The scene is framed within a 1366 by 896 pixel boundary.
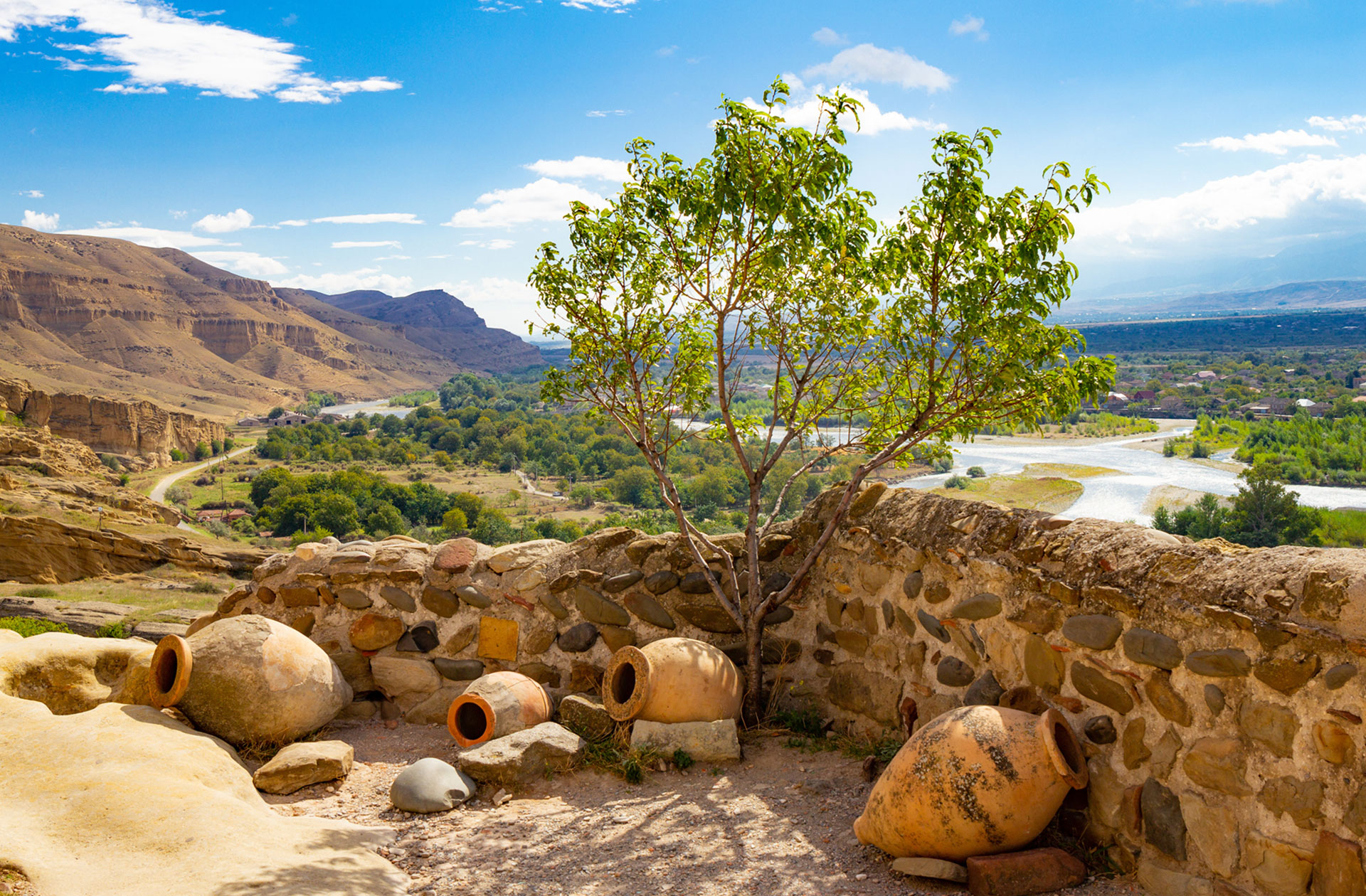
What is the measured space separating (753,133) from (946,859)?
3.47 m

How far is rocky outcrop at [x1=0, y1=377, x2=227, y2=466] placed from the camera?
49.5 meters

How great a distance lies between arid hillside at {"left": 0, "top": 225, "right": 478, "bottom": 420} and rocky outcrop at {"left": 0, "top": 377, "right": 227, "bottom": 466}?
→ 12037mm

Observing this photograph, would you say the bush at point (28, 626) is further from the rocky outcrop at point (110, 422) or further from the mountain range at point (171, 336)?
the mountain range at point (171, 336)

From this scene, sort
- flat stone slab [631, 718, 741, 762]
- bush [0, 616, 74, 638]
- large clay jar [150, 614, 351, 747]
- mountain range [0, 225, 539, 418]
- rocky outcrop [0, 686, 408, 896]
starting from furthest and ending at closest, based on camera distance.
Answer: mountain range [0, 225, 539, 418]
bush [0, 616, 74, 638]
large clay jar [150, 614, 351, 747]
flat stone slab [631, 718, 741, 762]
rocky outcrop [0, 686, 408, 896]

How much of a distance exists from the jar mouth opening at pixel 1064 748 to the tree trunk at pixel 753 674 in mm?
2066

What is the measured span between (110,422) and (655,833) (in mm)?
66951

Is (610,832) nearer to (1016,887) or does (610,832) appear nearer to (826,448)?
(1016,887)

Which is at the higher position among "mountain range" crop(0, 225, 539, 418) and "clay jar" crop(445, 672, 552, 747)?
"mountain range" crop(0, 225, 539, 418)

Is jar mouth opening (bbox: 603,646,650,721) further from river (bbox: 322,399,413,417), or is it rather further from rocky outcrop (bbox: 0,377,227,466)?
river (bbox: 322,399,413,417)

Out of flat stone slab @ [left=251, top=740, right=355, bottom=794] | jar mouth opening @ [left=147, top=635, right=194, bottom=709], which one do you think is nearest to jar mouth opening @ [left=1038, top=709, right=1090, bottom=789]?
flat stone slab @ [left=251, top=740, right=355, bottom=794]

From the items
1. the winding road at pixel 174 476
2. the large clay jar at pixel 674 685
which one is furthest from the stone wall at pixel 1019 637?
the winding road at pixel 174 476

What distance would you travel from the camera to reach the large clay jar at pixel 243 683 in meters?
4.69

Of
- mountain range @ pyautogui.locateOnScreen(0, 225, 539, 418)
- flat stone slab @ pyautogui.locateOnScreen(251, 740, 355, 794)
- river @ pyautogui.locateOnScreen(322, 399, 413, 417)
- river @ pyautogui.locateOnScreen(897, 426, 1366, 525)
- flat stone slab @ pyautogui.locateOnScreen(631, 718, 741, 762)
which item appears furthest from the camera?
river @ pyautogui.locateOnScreen(322, 399, 413, 417)

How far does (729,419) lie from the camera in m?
5.24
